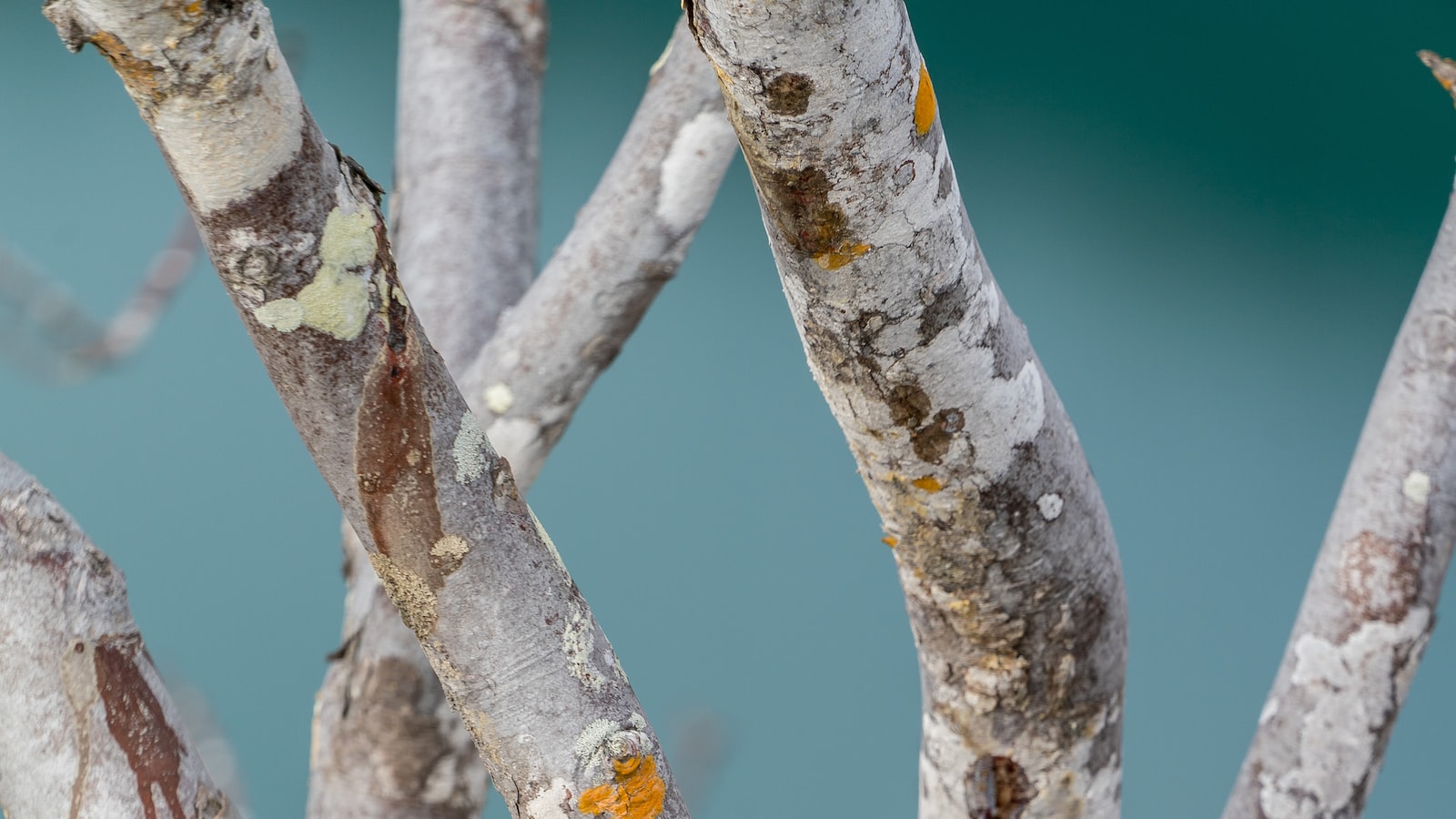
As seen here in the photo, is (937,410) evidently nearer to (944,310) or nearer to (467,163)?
(944,310)

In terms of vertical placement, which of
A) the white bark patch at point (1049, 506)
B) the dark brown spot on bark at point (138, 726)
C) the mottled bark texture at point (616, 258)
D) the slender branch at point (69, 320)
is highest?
the slender branch at point (69, 320)

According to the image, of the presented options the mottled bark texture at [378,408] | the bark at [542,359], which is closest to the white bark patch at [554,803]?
the mottled bark texture at [378,408]

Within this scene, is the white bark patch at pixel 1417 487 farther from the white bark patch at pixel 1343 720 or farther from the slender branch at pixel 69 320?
the slender branch at pixel 69 320

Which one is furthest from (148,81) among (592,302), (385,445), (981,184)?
(981,184)

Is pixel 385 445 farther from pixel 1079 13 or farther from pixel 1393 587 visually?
pixel 1079 13

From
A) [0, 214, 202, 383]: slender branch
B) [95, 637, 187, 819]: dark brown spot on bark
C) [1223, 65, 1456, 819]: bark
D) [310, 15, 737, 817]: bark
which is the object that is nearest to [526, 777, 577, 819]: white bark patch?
[95, 637, 187, 819]: dark brown spot on bark

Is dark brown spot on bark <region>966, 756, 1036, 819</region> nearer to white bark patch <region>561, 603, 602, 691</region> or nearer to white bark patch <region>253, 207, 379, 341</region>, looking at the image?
white bark patch <region>561, 603, 602, 691</region>
